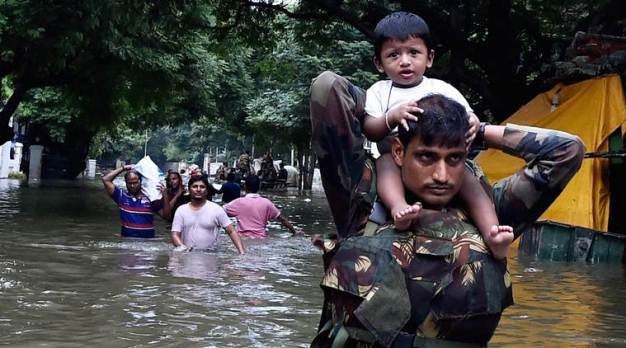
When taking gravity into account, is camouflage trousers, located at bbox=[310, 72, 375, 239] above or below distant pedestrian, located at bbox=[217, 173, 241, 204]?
above

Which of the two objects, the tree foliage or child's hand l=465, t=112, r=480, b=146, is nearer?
child's hand l=465, t=112, r=480, b=146

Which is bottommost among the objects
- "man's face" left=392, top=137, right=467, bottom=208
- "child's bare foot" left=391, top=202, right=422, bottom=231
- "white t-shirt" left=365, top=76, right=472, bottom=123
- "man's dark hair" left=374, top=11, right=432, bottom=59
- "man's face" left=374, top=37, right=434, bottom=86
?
"child's bare foot" left=391, top=202, right=422, bottom=231

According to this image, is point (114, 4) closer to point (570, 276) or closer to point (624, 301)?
point (570, 276)

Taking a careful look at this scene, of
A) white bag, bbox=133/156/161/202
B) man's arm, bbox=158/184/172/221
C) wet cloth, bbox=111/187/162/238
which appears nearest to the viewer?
wet cloth, bbox=111/187/162/238

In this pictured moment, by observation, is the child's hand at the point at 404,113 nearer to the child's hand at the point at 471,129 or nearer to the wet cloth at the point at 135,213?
the child's hand at the point at 471,129

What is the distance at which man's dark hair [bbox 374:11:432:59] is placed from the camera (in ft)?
9.44

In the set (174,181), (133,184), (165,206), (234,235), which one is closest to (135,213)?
(133,184)

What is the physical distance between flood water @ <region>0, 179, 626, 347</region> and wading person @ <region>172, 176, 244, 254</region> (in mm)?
181

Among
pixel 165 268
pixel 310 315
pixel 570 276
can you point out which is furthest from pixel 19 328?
pixel 570 276

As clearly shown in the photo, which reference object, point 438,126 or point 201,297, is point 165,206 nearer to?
point 201,297

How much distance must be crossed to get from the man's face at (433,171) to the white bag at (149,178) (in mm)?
9223

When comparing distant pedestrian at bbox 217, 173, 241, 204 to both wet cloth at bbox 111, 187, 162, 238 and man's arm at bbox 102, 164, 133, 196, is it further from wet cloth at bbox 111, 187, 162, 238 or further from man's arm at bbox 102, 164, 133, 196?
man's arm at bbox 102, 164, 133, 196

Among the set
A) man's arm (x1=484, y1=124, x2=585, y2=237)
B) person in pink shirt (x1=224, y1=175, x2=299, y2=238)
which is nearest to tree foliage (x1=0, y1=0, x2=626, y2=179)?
person in pink shirt (x1=224, y1=175, x2=299, y2=238)

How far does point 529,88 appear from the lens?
16.4 m
